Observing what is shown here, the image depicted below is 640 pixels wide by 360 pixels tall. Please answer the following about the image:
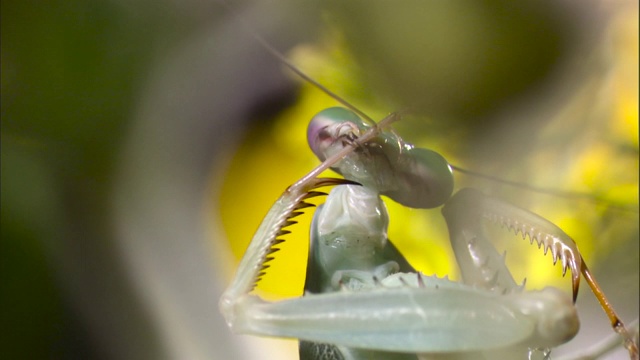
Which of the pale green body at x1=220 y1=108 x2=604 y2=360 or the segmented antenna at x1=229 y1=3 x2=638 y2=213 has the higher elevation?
the segmented antenna at x1=229 y1=3 x2=638 y2=213

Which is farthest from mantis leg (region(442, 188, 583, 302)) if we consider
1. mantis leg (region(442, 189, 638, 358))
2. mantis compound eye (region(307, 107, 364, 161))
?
mantis compound eye (region(307, 107, 364, 161))

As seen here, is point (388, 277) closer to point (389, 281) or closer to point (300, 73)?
point (389, 281)

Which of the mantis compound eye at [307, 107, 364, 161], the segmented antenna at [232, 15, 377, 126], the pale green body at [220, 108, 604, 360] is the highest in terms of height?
the segmented antenna at [232, 15, 377, 126]

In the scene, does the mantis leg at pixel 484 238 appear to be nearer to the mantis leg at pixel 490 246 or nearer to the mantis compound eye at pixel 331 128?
the mantis leg at pixel 490 246

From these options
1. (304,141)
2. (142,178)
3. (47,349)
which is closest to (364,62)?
(304,141)

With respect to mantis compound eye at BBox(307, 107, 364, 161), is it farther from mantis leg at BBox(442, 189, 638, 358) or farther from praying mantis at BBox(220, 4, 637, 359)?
mantis leg at BBox(442, 189, 638, 358)

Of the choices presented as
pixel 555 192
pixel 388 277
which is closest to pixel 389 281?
pixel 388 277

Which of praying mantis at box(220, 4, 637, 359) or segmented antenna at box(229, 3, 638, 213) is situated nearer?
praying mantis at box(220, 4, 637, 359)
